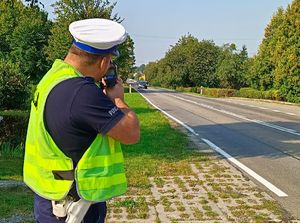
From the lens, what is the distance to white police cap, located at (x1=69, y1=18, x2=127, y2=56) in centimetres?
231

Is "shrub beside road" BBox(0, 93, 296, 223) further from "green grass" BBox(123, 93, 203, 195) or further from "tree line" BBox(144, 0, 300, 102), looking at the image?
"tree line" BBox(144, 0, 300, 102)

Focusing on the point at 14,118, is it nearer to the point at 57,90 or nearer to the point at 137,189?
the point at 137,189

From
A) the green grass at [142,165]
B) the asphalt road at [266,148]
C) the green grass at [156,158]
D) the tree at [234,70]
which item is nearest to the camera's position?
the green grass at [142,165]

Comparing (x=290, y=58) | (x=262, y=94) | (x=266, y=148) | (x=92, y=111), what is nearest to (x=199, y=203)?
(x=92, y=111)

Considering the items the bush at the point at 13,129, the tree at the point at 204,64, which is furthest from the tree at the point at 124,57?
the tree at the point at 204,64

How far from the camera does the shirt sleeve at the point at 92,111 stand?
7.30 feet

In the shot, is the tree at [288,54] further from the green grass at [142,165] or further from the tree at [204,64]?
the tree at [204,64]

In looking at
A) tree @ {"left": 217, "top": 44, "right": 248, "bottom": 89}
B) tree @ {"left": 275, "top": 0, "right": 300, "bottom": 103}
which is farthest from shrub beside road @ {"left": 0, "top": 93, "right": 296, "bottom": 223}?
tree @ {"left": 217, "top": 44, "right": 248, "bottom": 89}

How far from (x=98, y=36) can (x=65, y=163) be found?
2.19 feet

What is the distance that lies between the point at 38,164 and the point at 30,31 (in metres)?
38.8

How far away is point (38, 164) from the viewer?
7.80ft

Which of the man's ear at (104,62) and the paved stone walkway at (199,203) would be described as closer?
the man's ear at (104,62)

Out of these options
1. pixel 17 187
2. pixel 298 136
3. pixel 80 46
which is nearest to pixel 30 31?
pixel 298 136

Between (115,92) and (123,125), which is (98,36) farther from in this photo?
(123,125)
